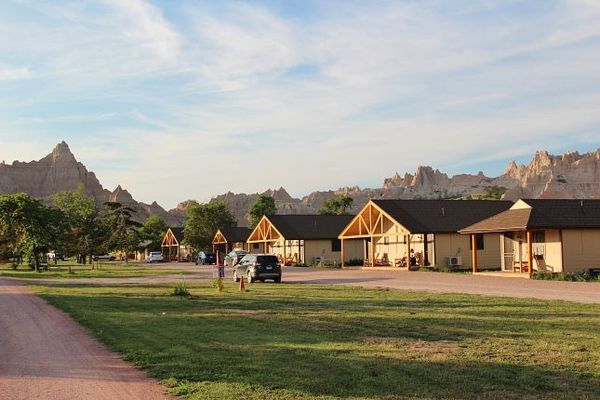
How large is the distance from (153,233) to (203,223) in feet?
103

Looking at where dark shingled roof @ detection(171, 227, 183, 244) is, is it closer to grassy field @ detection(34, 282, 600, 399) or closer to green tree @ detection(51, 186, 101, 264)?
green tree @ detection(51, 186, 101, 264)

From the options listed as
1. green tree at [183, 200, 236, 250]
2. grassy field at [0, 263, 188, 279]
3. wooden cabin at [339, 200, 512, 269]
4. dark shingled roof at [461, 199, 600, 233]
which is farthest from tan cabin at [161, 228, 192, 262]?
dark shingled roof at [461, 199, 600, 233]

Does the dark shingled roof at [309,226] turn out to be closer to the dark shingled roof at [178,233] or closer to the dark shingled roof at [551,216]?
the dark shingled roof at [551,216]

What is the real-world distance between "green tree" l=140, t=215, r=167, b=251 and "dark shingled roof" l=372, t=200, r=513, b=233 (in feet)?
236

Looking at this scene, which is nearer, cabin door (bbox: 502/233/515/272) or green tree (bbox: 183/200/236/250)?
cabin door (bbox: 502/233/515/272)

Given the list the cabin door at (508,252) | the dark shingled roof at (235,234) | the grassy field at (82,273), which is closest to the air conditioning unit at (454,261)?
the cabin door at (508,252)

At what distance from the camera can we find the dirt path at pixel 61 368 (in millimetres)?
8359

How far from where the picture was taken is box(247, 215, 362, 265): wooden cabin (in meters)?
60.2

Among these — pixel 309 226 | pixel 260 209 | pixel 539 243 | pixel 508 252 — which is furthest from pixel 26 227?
pixel 260 209

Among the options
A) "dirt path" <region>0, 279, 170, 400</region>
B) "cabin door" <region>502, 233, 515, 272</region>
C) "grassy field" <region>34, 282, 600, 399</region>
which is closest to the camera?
"grassy field" <region>34, 282, 600, 399</region>

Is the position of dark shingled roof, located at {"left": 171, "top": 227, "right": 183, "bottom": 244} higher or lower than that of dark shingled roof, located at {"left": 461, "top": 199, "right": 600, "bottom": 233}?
higher

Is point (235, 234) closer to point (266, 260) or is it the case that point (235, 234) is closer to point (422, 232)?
point (422, 232)

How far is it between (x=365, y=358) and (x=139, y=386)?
3373mm

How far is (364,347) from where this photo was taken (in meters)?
11.1
